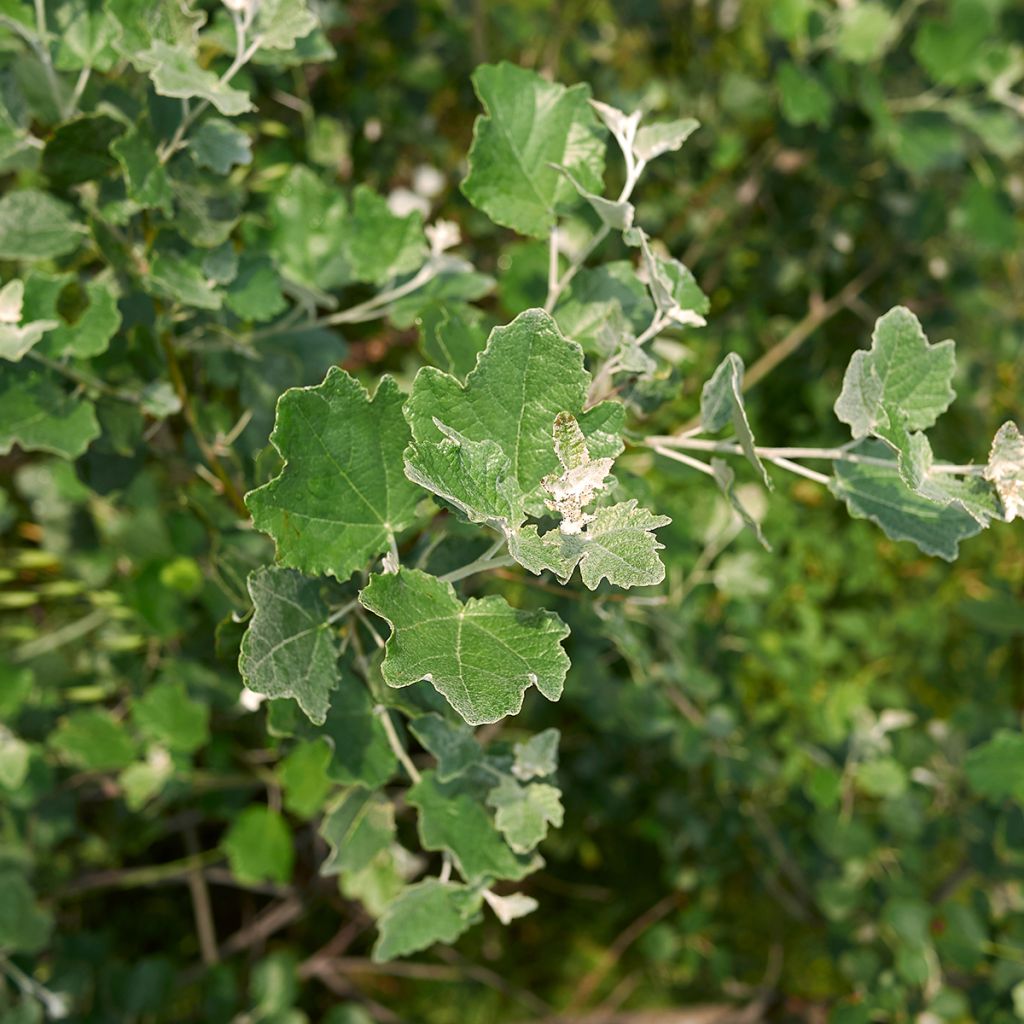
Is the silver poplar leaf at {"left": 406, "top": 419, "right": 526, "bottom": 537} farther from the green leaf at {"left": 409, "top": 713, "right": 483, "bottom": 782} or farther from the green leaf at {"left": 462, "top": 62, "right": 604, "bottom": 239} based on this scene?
the green leaf at {"left": 462, "top": 62, "right": 604, "bottom": 239}

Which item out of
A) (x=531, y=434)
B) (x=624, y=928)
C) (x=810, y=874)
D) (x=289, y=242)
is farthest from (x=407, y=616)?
(x=624, y=928)

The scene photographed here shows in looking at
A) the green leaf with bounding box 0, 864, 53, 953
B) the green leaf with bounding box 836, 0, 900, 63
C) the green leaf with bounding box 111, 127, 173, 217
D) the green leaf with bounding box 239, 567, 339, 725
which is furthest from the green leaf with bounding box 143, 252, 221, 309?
the green leaf with bounding box 836, 0, 900, 63

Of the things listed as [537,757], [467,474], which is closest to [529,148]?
[467,474]

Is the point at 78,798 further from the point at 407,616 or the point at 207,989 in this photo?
the point at 407,616

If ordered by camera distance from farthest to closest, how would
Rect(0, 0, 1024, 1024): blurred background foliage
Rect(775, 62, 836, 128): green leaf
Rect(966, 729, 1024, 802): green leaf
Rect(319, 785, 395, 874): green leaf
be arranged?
Rect(775, 62, 836, 128): green leaf → Rect(0, 0, 1024, 1024): blurred background foliage → Rect(966, 729, 1024, 802): green leaf → Rect(319, 785, 395, 874): green leaf

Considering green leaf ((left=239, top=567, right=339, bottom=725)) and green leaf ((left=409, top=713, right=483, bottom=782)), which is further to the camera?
green leaf ((left=409, top=713, right=483, bottom=782))

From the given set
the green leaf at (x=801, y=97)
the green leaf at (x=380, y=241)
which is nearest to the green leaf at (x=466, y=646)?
the green leaf at (x=380, y=241)

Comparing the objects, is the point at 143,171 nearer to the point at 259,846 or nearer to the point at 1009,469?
the point at 1009,469
